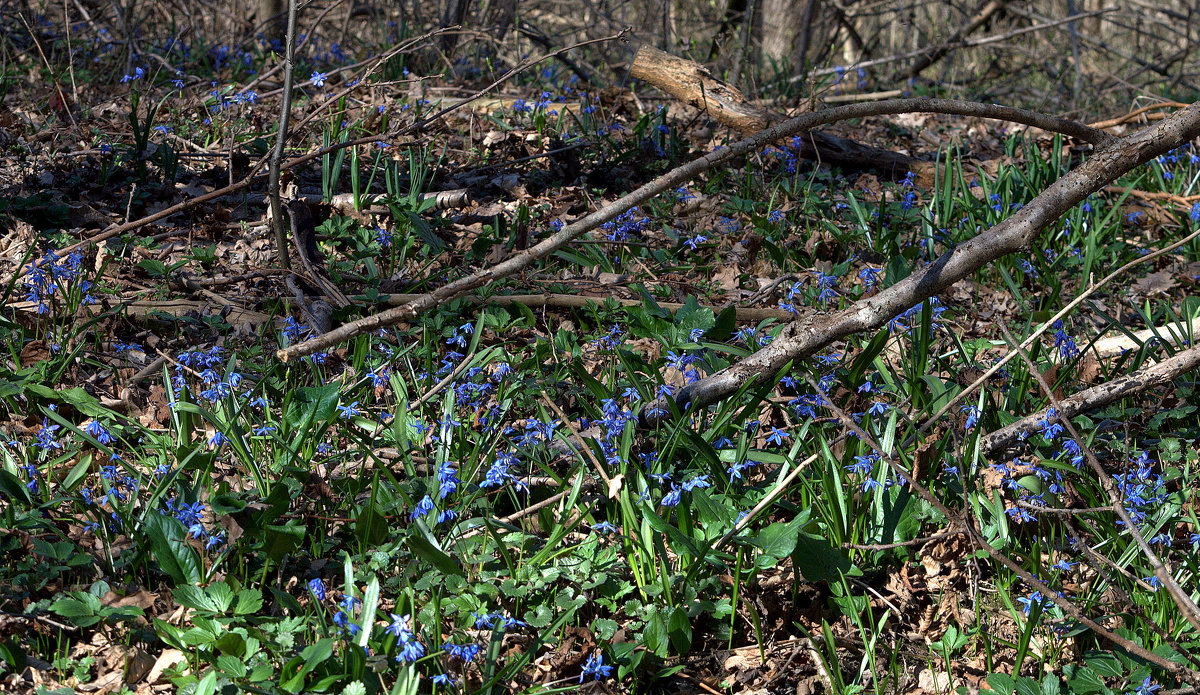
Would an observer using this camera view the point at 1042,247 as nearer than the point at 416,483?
No

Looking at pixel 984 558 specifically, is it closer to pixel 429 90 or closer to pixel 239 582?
pixel 239 582

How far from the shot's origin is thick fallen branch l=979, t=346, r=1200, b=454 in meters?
2.65

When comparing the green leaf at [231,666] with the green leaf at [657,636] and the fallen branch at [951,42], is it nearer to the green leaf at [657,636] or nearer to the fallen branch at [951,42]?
the green leaf at [657,636]

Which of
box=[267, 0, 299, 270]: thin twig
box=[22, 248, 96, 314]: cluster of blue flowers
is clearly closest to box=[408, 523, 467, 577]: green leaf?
box=[267, 0, 299, 270]: thin twig

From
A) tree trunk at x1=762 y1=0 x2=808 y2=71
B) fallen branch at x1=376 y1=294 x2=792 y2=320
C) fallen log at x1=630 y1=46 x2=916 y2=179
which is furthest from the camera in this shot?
tree trunk at x1=762 y1=0 x2=808 y2=71

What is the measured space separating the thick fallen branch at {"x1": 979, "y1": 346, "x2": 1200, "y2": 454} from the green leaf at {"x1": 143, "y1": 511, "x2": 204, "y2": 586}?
2.20 metres

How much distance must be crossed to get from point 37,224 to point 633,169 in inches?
115

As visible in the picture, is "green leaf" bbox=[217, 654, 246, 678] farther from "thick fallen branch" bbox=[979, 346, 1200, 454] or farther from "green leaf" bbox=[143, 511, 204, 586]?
"thick fallen branch" bbox=[979, 346, 1200, 454]

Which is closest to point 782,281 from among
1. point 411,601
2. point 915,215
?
point 915,215

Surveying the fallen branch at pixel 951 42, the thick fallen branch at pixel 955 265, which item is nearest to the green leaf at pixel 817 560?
the thick fallen branch at pixel 955 265

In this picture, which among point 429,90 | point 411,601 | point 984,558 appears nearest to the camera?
point 411,601

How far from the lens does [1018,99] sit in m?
8.37

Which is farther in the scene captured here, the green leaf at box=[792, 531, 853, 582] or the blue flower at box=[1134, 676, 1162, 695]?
the green leaf at box=[792, 531, 853, 582]

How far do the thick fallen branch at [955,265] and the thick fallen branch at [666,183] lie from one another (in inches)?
1.8
